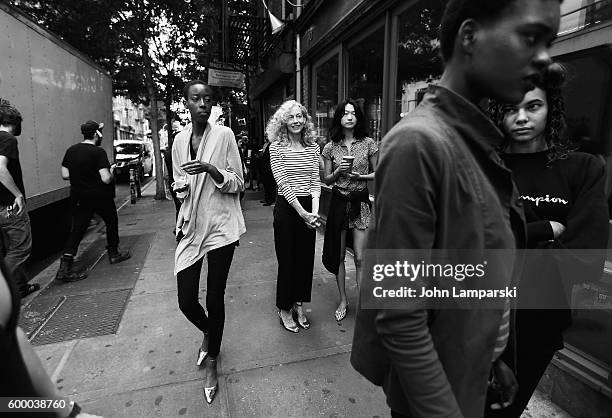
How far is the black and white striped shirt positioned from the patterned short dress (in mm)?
338

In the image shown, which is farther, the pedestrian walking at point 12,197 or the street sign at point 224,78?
the street sign at point 224,78

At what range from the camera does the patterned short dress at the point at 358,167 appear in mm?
3504

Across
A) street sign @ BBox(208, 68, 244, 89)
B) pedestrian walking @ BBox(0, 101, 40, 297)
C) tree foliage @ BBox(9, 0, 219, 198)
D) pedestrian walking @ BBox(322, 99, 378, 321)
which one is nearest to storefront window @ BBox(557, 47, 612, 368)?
pedestrian walking @ BBox(322, 99, 378, 321)

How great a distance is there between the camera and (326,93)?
7535 millimetres

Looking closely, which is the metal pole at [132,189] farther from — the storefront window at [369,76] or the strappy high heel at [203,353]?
the strappy high heel at [203,353]

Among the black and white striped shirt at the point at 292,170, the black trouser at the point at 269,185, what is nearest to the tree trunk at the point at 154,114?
the black trouser at the point at 269,185

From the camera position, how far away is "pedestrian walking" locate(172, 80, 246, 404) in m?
2.57

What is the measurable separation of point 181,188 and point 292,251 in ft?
4.07

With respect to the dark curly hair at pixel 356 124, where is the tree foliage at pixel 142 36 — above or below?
above

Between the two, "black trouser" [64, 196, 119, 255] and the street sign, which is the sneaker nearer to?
"black trouser" [64, 196, 119, 255]

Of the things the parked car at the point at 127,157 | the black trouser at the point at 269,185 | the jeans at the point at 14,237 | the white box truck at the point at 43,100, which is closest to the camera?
the jeans at the point at 14,237

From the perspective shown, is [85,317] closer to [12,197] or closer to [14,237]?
[14,237]

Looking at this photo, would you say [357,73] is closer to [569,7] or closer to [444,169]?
[569,7]

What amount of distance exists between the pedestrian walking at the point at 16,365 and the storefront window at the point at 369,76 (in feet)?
16.2
